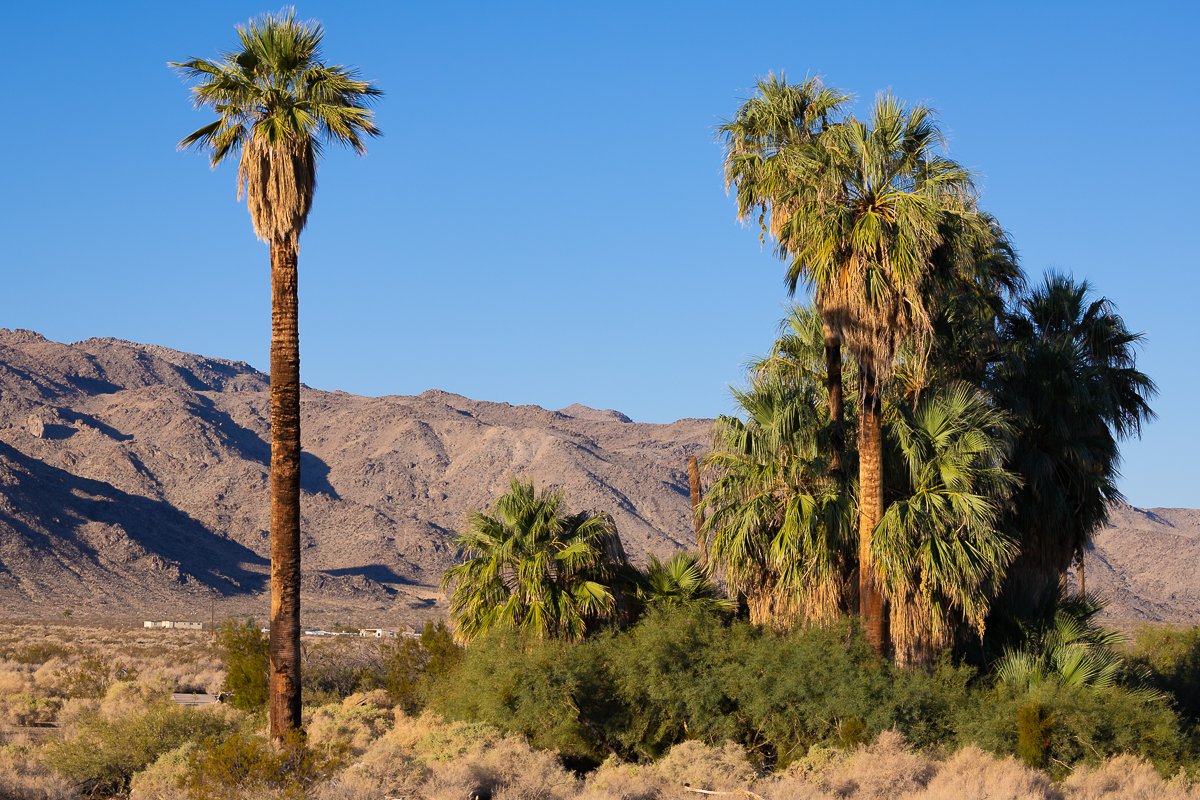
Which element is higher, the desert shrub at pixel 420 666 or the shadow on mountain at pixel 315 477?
the shadow on mountain at pixel 315 477

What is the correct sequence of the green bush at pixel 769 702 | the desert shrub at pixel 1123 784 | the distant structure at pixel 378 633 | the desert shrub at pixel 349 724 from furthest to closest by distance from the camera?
the distant structure at pixel 378 633 < the desert shrub at pixel 349 724 < the green bush at pixel 769 702 < the desert shrub at pixel 1123 784

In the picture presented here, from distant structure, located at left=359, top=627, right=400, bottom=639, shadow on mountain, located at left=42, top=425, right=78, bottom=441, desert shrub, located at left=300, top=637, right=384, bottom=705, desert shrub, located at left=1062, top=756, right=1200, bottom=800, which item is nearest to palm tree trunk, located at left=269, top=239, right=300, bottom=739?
desert shrub, located at left=300, top=637, right=384, bottom=705

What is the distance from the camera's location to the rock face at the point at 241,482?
95.4 metres

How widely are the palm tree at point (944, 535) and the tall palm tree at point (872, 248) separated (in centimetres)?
43

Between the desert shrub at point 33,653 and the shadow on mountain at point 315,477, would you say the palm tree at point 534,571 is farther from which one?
the shadow on mountain at point 315,477

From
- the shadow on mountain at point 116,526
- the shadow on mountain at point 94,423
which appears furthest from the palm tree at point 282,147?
Answer: the shadow on mountain at point 94,423

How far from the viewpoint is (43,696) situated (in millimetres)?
32969

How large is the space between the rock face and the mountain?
0.24m

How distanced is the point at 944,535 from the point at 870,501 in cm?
131

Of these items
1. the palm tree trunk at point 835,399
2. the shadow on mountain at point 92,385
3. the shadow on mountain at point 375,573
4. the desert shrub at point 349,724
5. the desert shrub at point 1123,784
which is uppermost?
the shadow on mountain at point 92,385

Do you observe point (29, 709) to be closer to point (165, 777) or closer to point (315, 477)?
point (165, 777)

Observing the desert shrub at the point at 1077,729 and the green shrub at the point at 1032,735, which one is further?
the desert shrub at the point at 1077,729

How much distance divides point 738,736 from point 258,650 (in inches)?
487

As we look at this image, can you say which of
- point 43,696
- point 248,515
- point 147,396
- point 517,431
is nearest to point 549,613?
point 43,696
